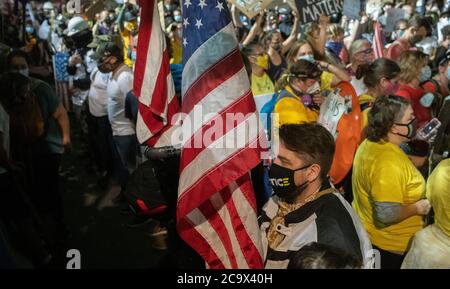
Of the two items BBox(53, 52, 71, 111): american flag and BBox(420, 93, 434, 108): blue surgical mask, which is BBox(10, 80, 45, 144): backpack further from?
BBox(53, 52, 71, 111): american flag

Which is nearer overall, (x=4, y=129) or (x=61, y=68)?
(x=4, y=129)

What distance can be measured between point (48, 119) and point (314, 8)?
3.88 metres

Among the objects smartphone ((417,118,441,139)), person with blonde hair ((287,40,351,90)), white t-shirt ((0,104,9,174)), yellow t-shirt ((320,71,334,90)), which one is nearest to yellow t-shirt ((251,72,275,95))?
person with blonde hair ((287,40,351,90))

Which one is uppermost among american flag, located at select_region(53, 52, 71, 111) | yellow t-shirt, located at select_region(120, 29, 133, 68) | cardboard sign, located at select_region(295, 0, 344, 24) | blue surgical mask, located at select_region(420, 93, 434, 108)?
cardboard sign, located at select_region(295, 0, 344, 24)

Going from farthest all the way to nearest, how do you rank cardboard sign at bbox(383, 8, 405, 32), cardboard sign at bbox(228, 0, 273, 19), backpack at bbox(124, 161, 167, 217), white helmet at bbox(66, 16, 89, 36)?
cardboard sign at bbox(383, 8, 405, 32), white helmet at bbox(66, 16, 89, 36), cardboard sign at bbox(228, 0, 273, 19), backpack at bbox(124, 161, 167, 217)

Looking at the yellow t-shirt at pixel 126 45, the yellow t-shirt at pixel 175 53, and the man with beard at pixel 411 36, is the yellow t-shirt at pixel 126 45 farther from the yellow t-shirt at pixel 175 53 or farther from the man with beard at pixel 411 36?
the man with beard at pixel 411 36

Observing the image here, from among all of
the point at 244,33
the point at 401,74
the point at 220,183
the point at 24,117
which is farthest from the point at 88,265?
the point at 244,33

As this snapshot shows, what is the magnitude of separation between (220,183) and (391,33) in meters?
9.65

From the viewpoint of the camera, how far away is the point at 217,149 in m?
2.61

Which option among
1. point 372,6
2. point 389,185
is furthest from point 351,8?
point 389,185

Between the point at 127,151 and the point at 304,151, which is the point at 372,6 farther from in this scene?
the point at 304,151

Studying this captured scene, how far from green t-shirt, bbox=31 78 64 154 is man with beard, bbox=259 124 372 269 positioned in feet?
10.1

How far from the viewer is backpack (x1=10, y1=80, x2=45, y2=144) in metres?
4.61

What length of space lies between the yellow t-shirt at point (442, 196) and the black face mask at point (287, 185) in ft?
3.02
